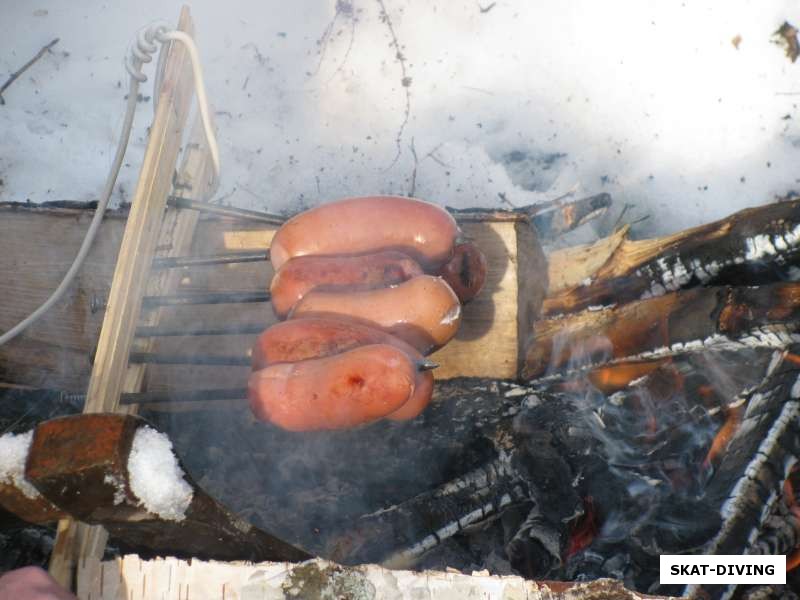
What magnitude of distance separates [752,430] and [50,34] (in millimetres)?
4331

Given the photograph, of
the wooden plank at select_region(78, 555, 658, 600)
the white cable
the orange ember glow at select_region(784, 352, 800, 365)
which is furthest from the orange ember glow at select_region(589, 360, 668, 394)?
the white cable

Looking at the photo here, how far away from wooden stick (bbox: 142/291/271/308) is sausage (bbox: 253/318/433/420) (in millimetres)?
493

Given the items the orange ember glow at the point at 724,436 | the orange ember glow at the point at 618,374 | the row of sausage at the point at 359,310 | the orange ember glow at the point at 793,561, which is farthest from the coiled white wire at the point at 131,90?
the orange ember glow at the point at 793,561

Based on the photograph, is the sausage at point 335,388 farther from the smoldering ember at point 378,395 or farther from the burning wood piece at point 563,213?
the burning wood piece at point 563,213

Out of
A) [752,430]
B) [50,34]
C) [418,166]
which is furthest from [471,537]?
[50,34]

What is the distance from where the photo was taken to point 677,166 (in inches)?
151

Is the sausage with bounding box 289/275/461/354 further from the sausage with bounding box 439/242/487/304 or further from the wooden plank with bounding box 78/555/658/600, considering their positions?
the wooden plank with bounding box 78/555/658/600

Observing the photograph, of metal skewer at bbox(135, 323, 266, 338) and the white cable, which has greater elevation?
the white cable

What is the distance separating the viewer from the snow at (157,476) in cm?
176

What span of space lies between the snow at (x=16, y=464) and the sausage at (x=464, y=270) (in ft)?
4.69

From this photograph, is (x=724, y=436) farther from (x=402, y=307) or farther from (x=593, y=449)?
(x=402, y=307)

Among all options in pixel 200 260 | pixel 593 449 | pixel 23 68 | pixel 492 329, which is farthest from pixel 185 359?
pixel 23 68

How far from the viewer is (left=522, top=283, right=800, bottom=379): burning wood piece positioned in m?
2.49

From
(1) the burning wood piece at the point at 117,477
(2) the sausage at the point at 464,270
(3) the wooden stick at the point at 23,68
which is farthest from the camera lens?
(3) the wooden stick at the point at 23,68
